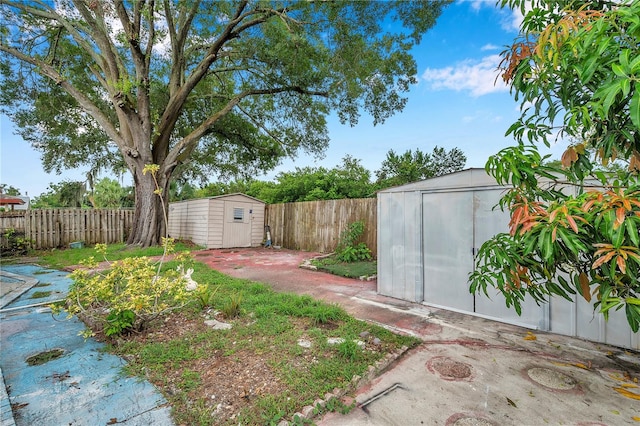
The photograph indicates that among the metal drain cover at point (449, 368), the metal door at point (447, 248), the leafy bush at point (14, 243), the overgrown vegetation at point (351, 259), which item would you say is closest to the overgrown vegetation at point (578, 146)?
the metal drain cover at point (449, 368)

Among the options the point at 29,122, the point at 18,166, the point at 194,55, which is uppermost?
the point at 194,55

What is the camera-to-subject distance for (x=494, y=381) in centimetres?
215

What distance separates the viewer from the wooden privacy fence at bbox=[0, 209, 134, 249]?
335 inches

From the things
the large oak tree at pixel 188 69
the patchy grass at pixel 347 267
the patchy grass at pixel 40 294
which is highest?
the large oak tree at pixel 188 69

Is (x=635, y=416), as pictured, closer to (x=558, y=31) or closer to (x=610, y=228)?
(x=610, y=228)

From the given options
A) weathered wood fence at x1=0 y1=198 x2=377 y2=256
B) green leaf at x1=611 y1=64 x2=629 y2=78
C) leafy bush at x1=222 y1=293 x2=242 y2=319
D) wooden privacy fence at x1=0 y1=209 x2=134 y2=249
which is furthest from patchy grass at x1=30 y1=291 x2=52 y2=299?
green leaf at x1=611 y1=64 x2=629 y2=78

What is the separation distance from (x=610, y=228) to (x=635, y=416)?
1.80 m

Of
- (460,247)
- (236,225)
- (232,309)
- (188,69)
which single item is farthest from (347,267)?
(188,69)

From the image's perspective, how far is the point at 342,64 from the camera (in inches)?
293

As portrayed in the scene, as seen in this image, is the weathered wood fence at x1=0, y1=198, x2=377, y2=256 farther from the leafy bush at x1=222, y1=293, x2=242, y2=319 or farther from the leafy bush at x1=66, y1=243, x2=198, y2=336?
the leafy bush at x1=66, y1=243, x2=198, y2=336

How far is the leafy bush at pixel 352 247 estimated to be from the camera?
24.4 feet

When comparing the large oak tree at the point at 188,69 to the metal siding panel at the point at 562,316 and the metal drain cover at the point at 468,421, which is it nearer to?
the metal siding panel at the point at 562,316

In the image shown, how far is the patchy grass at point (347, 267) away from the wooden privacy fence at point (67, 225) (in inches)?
335

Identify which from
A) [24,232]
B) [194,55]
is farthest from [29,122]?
[194,55]
